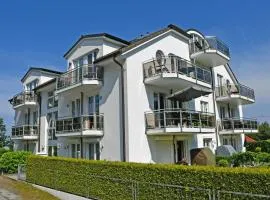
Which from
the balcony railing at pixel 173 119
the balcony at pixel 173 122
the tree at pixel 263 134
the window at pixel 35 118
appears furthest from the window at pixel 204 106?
the tree at pixel 263 134

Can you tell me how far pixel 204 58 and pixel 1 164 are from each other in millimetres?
20319

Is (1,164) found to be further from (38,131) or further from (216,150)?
(216,150)

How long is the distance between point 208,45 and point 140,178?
60.0 feet

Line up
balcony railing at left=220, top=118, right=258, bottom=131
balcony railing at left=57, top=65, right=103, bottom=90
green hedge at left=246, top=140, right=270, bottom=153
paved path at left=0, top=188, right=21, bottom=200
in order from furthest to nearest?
1. green hedge at left=246, top=140, right=270, bottom=153
2. balcony railing at left=220, top=118, right=258, bottom=131
3. balcony railing at left=57, top=65, right=103, bottom=90
4. paved path at left=0, top=188, right=21, bottom=200

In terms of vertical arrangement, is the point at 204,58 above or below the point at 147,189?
above

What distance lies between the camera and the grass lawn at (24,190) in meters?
15.8

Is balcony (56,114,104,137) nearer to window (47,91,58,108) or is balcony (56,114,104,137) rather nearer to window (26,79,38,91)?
window (47,91,58,108)

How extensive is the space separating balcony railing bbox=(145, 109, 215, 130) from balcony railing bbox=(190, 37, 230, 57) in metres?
7.78

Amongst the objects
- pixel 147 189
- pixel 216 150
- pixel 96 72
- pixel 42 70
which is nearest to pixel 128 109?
pixel 96 72

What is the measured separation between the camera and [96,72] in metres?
21.0

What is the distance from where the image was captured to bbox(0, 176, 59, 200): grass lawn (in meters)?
Answer: 15.8

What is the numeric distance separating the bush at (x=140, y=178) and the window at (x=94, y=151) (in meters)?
4.17

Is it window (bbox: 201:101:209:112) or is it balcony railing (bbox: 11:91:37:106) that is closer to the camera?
window (bbox: 201:101:209:112)

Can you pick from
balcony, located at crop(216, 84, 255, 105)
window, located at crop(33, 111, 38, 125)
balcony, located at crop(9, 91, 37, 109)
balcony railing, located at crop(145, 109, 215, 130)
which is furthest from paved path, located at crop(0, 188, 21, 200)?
balcony, located at crop(216, 84, 255, 105)
